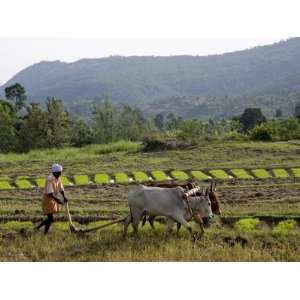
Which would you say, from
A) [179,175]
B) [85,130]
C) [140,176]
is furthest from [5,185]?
[85,130]

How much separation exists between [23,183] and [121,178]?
17.5ft

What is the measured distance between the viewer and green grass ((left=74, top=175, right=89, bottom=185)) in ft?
96.2

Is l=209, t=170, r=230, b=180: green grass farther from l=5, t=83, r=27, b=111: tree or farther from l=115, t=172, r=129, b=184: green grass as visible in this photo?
l=5, t=83, r=27, b=111: tree

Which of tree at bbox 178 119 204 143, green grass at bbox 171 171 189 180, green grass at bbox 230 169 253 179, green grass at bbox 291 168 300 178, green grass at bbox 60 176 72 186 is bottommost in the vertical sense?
tree at bbox 178 119 204 143

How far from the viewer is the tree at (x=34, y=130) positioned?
54.9 meters

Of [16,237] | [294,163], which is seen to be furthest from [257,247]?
[294,163]

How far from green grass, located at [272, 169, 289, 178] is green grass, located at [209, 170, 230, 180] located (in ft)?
9.07

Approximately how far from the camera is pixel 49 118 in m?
56.2

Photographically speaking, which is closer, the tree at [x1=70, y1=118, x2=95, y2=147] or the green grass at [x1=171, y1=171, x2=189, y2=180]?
the green grass at [x1=171, y1=171, x2=189, y2=180]

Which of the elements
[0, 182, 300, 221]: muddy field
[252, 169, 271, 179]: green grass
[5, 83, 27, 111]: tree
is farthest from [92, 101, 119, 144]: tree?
[0, 182, 300, 221]: muddy field

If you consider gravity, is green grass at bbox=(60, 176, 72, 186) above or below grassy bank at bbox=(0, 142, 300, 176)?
above

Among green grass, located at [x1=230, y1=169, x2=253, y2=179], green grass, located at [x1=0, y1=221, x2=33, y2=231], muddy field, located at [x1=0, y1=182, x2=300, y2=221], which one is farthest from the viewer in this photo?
green grass, located at [x1=230, y1=169, x2=253, y2=179]

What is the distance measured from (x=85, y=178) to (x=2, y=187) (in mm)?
4666

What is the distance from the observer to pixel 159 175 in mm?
30688
